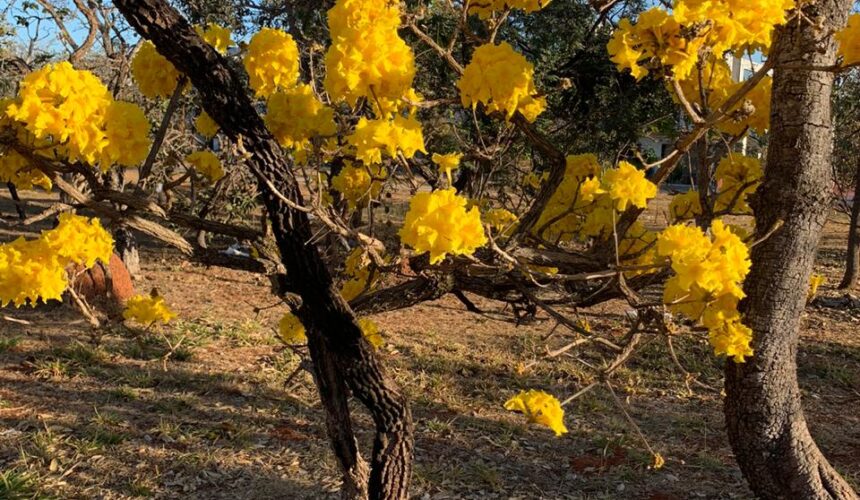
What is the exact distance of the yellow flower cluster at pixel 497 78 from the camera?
5.17ft

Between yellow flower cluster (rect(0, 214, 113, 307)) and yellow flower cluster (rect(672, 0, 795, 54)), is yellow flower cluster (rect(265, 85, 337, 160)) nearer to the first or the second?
yellow flower cluster (rect(0, 214, 113, 307))

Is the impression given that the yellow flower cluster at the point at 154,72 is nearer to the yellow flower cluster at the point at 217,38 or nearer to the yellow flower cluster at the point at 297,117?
the yellow flower cluster at the point at 217,38

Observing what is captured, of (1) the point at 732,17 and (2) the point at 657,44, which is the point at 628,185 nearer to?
(2) the point at 657,44

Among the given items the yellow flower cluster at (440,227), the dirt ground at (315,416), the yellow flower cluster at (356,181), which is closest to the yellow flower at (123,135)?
→ the yellow flower cluster at (440,227)

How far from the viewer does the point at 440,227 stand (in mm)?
1383

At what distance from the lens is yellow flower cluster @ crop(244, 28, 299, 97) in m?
1.80

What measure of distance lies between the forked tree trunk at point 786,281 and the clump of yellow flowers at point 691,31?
3.41 feet

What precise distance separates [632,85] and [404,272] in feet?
17.9

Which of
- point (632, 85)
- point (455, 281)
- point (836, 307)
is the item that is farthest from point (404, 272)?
point (836, 307)

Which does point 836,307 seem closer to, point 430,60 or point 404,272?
point 430,60

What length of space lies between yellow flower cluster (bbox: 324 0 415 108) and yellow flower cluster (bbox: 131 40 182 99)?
→ 614 millimetres

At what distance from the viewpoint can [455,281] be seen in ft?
7.18

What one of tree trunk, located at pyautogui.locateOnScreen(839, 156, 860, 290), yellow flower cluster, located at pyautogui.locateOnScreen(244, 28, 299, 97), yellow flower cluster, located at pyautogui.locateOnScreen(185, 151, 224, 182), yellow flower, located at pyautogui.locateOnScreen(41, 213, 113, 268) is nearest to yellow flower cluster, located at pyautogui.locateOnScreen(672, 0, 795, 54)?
yellow flower cluster, located at pyautogui.locateOnScreen(244, 28, 299, 97)

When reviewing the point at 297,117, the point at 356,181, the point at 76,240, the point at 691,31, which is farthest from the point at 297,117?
the point at 691,31
